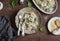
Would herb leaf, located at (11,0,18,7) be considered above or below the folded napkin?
above

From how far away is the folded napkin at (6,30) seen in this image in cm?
148

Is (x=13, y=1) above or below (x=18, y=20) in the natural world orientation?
above

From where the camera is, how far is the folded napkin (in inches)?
58.4

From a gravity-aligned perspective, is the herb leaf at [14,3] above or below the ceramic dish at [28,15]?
above

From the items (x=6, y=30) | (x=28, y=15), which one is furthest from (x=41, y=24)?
(x=6, y=30)

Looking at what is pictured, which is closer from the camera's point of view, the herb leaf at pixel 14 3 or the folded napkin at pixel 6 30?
the folded napkin at pixel 6 30

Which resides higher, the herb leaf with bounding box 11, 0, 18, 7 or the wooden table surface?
the herb leaf with bounding box 11, 0, 18, 7

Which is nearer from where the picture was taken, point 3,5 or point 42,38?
point 42,38

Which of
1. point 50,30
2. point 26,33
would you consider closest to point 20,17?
point 26,33

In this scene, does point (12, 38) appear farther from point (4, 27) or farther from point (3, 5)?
point (3, 5)

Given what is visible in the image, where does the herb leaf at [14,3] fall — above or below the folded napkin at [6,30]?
above

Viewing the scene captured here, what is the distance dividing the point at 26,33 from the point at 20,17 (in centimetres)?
13

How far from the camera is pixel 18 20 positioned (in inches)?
60.7

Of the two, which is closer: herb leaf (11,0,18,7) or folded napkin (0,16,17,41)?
folded napkin (0,16,17,41)
